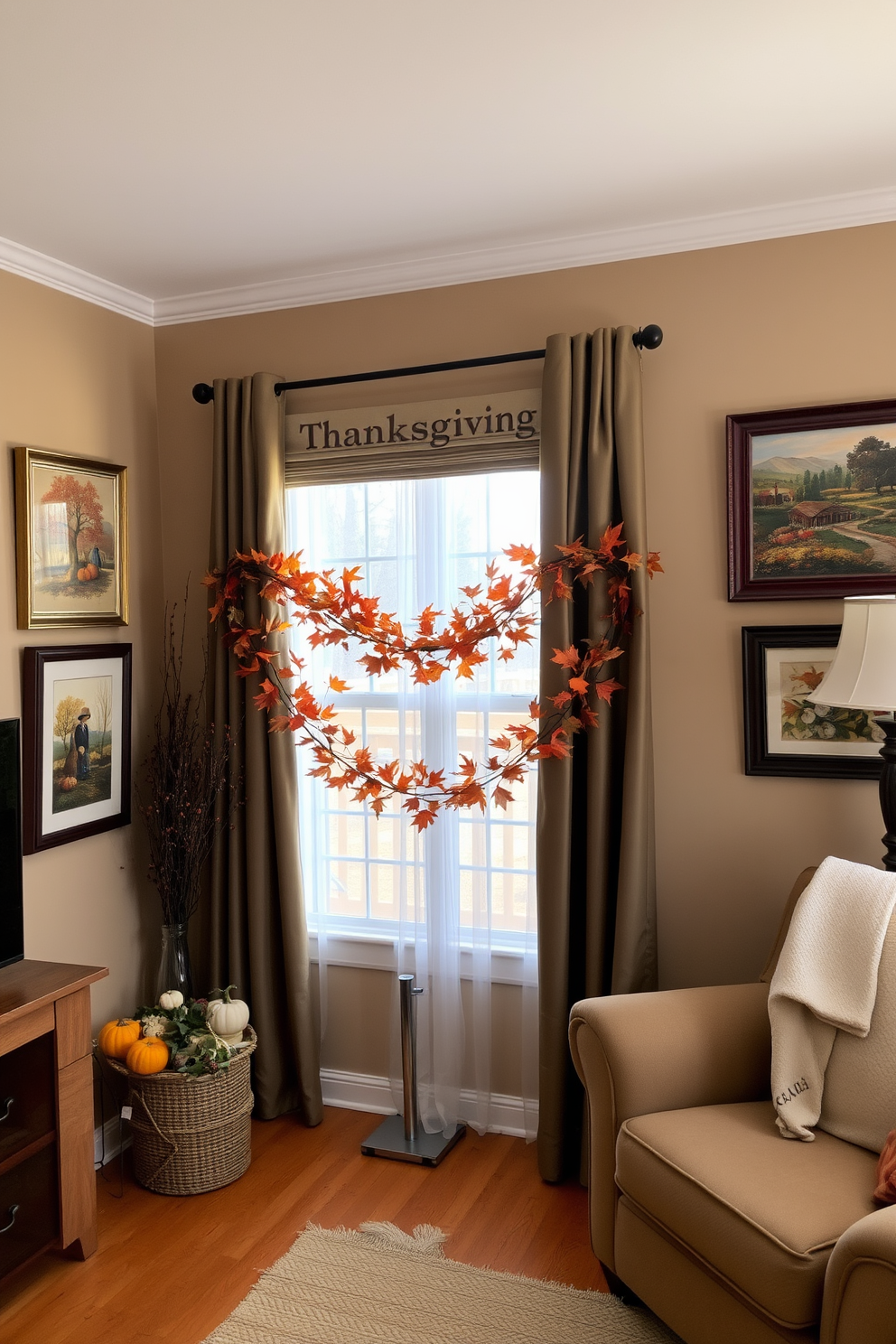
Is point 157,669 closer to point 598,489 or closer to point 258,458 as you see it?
point 258,458

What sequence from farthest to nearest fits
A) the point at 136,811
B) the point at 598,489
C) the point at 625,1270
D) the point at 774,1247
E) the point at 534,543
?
the point at 136,811
the point at 534,543
the point at 598,489
the point at 625,1270
the point at 774,1247

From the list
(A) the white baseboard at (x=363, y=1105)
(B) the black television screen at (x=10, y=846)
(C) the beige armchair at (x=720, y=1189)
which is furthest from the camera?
→ (A) the white baseboard at (x=363, y=1105)

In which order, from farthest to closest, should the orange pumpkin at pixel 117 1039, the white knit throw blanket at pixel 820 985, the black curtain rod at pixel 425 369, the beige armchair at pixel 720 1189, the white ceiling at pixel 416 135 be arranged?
the orange pumpkin at pixel 117 1039 → the black curtain rod at pixel 425 369 → the white knit throw blanket at pixel 820 985 → the white ceiling at pixel 416 135 → the beige armchair at pixel 720 1189

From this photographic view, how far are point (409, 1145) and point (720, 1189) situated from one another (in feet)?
4.59

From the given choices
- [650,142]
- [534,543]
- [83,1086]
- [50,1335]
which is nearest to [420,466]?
[534,543]

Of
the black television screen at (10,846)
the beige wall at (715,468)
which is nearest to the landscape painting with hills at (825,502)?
the beige wall at (715,468)

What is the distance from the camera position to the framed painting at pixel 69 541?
2996 mm

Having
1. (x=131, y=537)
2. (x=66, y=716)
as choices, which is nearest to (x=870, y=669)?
(x=66, y=716)

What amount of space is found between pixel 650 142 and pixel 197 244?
134 centimetres

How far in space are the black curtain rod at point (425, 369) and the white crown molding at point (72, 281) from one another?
1.06 feet

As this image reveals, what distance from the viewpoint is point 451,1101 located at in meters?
3.33

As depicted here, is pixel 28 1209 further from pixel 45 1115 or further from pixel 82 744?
pixel 82 744

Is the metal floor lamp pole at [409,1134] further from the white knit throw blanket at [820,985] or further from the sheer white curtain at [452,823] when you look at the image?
the white knit throw blanket at [820,985]

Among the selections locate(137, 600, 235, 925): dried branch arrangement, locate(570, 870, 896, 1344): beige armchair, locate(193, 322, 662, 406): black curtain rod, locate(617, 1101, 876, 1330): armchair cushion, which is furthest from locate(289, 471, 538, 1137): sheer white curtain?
locate(617, 1101, 876, 1330): armchair cushion
